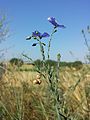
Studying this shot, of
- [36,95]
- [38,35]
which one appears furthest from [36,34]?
[36,95]

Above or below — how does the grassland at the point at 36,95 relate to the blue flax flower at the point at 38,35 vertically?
below

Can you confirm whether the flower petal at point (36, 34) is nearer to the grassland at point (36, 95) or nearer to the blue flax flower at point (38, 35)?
the blue flax flower at point (38, 35)

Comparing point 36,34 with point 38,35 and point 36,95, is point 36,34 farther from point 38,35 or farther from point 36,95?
point 36,95

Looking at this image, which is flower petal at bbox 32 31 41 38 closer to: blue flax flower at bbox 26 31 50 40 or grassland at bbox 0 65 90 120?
blue flax flower at bbox 26 31 50 40

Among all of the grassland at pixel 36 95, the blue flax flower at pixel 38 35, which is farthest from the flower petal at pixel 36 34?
the grassland at pixel 36 95

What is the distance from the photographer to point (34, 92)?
3645 millimetres

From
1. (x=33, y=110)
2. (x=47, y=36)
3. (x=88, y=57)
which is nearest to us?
(x=47, y=36)

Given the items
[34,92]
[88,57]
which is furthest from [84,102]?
[34,92]

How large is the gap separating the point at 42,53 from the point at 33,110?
182cm

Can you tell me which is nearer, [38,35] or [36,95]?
[38,35]

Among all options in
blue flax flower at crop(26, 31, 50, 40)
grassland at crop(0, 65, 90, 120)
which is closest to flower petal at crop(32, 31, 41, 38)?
blue flax flower at crop(26, 31, 50, 40)

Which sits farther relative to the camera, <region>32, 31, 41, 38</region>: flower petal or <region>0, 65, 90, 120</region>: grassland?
<region>0, 65, 90, 120</region>: grassland

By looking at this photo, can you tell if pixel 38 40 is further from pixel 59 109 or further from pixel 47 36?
pixel 59 109

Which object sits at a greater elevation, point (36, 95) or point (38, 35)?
point (38, 35)
